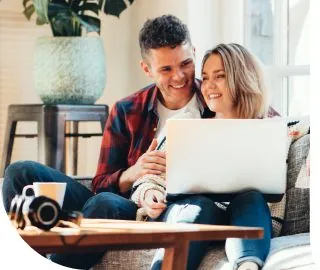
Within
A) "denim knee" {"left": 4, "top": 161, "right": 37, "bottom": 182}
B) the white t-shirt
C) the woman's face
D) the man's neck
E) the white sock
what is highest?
the woman's face

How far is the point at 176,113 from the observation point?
1.46m

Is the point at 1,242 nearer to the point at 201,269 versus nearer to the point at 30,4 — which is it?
the point at 201,269

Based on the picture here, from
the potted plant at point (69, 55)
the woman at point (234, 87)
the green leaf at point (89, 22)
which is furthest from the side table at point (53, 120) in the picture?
the woman at point (234, 87)

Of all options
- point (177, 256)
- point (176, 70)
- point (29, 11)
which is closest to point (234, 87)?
point (176, 70)

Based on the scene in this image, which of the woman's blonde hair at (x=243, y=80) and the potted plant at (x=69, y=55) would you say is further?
the potted plant at (x=69, y=55)

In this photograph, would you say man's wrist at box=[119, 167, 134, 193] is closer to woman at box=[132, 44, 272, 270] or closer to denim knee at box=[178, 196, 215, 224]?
woman at box=[132, 44, 272, 270]

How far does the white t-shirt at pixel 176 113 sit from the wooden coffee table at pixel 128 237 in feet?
1.09

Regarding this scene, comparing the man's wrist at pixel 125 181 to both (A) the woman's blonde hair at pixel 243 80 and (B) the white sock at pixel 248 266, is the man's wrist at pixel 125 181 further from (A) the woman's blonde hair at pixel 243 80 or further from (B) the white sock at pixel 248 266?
(B) the white sock at pixel 248 266

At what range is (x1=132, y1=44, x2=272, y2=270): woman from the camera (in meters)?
1.30

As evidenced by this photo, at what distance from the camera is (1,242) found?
1214 mm

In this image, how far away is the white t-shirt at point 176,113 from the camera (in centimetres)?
142

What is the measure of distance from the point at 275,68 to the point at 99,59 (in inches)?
28.1

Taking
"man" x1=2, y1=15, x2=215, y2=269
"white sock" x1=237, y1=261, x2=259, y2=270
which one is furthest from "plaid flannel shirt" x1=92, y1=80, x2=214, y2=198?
"white sock" x1=237, y1=261, x2=259, y2=270

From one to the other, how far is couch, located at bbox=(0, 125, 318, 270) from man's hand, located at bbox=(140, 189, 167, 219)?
0.06 meters
